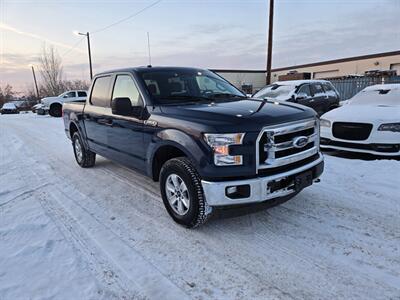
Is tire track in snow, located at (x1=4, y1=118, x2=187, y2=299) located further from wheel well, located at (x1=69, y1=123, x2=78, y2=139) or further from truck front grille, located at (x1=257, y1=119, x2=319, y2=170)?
wheel well, located at (x1=69, y1=123, x2=78, y2=139)

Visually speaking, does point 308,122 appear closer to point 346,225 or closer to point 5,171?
point 346,225

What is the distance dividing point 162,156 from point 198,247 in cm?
128

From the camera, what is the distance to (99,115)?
526cm

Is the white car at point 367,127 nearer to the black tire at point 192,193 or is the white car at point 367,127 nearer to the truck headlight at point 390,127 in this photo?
the truck headlight at point 390,127

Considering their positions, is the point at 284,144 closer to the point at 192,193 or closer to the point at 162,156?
the point at 192,193

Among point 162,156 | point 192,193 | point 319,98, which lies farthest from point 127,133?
point 319,98

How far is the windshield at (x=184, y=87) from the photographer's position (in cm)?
406

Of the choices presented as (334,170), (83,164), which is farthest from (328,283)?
(83,164)

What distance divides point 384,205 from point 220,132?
2.52 metres

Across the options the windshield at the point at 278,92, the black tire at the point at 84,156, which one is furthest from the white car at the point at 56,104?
the black tire at the point at 84,156

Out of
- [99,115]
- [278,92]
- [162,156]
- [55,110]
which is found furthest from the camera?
[55,110]

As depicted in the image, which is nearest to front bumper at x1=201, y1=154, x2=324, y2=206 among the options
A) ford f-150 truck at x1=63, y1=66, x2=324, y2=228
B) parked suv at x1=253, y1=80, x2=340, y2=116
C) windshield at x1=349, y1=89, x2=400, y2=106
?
ford f-150 truck at x1=63, y1=66, x2=324, y2=228

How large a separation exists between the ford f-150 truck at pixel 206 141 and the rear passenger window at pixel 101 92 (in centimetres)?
25

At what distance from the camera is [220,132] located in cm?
300
